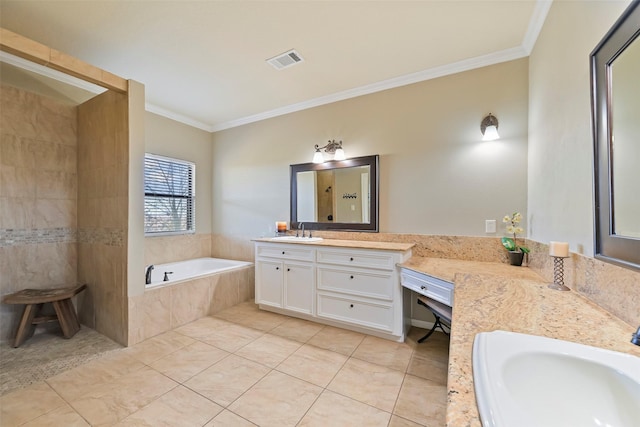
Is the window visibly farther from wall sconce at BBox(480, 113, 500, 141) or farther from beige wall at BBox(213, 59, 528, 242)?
wall sconce at BBox(480, 113, 500, 141)

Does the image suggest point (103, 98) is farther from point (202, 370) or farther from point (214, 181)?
point (202, 370)

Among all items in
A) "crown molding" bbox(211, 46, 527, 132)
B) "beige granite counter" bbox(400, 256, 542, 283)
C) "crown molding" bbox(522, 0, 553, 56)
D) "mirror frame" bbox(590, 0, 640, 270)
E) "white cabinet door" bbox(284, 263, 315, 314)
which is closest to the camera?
"mirror frame" bbox(590, 0, 640, 270)

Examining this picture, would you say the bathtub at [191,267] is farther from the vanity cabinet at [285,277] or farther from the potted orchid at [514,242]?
the potted orchid at [514,242]

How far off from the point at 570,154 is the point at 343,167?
205 cm

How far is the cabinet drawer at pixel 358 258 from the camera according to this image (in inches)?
91.6

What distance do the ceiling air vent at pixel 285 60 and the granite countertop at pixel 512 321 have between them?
7.68 feet

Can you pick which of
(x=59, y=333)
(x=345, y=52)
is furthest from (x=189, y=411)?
(x=345, y=52)

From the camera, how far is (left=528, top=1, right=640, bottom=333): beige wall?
1.04 meters

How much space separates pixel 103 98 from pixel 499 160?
3880 millimetres

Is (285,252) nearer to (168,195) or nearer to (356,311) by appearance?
(356,311)

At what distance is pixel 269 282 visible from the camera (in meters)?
3.01

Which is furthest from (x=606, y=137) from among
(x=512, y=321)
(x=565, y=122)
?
(x=512, y=321)

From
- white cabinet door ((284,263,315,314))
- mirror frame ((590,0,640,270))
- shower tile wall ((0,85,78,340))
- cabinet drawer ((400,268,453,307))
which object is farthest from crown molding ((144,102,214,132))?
mirror frame ((590,0,640,270))

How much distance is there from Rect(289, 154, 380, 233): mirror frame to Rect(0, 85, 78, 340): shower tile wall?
244 cm
